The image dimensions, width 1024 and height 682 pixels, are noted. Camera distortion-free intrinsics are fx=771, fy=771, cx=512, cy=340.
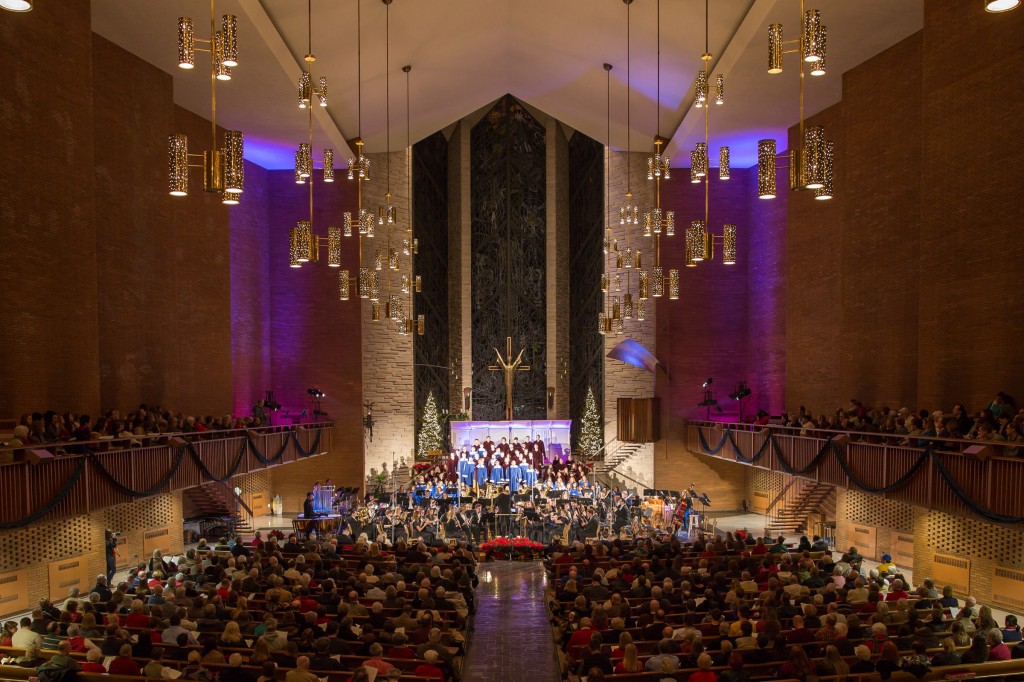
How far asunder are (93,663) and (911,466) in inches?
503

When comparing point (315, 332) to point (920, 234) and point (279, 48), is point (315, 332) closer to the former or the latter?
point (279, 48)

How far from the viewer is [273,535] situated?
16.5m

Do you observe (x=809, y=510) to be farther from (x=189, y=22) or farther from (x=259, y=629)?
(x=189, y=22)

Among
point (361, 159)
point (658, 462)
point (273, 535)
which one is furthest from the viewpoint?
point (658, 462)

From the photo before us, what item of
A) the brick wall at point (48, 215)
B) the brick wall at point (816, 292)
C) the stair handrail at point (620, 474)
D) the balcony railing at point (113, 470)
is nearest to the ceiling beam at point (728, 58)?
the brick wall at point (816, 292)

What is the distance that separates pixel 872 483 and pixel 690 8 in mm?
11413

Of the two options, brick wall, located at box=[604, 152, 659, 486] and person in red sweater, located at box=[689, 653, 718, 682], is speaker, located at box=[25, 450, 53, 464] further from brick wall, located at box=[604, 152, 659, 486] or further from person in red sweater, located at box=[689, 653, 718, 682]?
brick wall, located at box=[604, 152, 659, 486]

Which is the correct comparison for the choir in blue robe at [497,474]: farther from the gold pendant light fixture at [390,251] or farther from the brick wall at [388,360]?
the gold pendant light fixture at [390,251]

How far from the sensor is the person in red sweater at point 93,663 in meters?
8.45

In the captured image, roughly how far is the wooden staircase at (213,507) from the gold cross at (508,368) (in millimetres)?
11265

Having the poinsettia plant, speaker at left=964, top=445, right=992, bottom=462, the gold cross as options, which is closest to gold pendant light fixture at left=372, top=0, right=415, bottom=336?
the gold cross

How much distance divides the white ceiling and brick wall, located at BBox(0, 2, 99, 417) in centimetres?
211

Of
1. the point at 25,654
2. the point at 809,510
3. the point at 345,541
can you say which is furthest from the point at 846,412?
the point at 25,654

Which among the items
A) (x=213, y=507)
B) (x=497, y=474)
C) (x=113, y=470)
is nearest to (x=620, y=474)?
(x=497, y=474)
